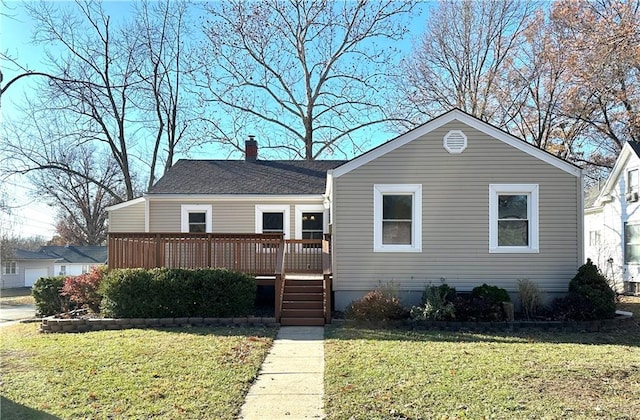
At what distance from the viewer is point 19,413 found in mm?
5176

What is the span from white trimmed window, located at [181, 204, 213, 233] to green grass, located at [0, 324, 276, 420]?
636cm

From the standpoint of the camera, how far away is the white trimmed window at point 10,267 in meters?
44.7

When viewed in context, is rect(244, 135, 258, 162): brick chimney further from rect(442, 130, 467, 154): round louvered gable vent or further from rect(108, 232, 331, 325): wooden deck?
rect(442, 130, 467, 154): round louvered gable vent

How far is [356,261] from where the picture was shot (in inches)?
482

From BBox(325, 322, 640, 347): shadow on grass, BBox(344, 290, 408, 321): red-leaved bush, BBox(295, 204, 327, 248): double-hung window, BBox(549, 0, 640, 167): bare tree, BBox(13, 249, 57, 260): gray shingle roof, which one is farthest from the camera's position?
BBox(13, 249, 57, 260): gray shingle roof

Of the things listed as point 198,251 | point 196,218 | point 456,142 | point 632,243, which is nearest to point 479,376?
point 456,142

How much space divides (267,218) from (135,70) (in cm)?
1537

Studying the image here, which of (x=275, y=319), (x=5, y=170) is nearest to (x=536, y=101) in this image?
(x=275, y=319)

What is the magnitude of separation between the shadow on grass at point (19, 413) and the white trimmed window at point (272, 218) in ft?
35.8

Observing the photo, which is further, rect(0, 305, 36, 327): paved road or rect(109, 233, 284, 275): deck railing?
rect(0, 305, 36, 327): paved road

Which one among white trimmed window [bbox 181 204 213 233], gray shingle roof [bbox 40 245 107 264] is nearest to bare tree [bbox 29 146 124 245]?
gray shingle roof [bbox 40 245 107 264]

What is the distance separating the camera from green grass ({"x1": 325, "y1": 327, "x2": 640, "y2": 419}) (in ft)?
17.4

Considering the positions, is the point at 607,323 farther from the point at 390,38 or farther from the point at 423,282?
the point at 390,38

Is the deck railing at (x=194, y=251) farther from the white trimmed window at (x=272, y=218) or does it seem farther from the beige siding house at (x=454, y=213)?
the white trimmed window at (x=272, y=218)
